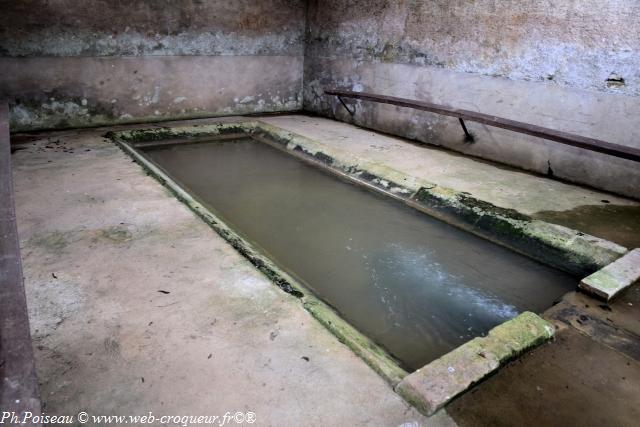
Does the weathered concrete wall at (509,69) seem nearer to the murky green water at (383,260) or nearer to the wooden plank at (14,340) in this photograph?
the murky green water at (383,260)

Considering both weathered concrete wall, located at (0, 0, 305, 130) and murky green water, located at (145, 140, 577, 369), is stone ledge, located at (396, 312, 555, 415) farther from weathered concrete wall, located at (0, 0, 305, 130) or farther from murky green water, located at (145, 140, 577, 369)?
weathered concrete wall, located at (0, 0, 305, 130)

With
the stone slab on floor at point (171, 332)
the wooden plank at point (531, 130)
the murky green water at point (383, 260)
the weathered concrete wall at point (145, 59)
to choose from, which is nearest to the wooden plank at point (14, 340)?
the stone slab on floor at point (171, 332)

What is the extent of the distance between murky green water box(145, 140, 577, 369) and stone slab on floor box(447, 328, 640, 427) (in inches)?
15.2

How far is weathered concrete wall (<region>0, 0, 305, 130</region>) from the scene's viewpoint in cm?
461

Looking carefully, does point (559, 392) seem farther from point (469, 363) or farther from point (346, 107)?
point (346, 107)

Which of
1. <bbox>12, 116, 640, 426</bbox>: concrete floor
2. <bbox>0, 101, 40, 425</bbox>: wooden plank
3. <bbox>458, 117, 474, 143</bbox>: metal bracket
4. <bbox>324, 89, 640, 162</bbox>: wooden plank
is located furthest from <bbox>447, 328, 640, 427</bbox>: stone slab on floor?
<bbox>458, 117, 474, 143</bbox>: metal bracket

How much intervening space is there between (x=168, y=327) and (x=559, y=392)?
1524 mm

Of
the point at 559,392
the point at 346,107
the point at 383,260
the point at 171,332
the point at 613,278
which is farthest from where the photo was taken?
the point at 346,107

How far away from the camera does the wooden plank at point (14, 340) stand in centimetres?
77

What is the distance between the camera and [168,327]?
1742 mm

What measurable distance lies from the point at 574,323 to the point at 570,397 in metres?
0.49

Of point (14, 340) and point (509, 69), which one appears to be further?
point (509, 69)

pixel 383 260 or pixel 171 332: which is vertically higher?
pixel 171 332

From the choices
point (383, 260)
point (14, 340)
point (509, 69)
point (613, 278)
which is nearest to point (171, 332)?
point (14, 340)
